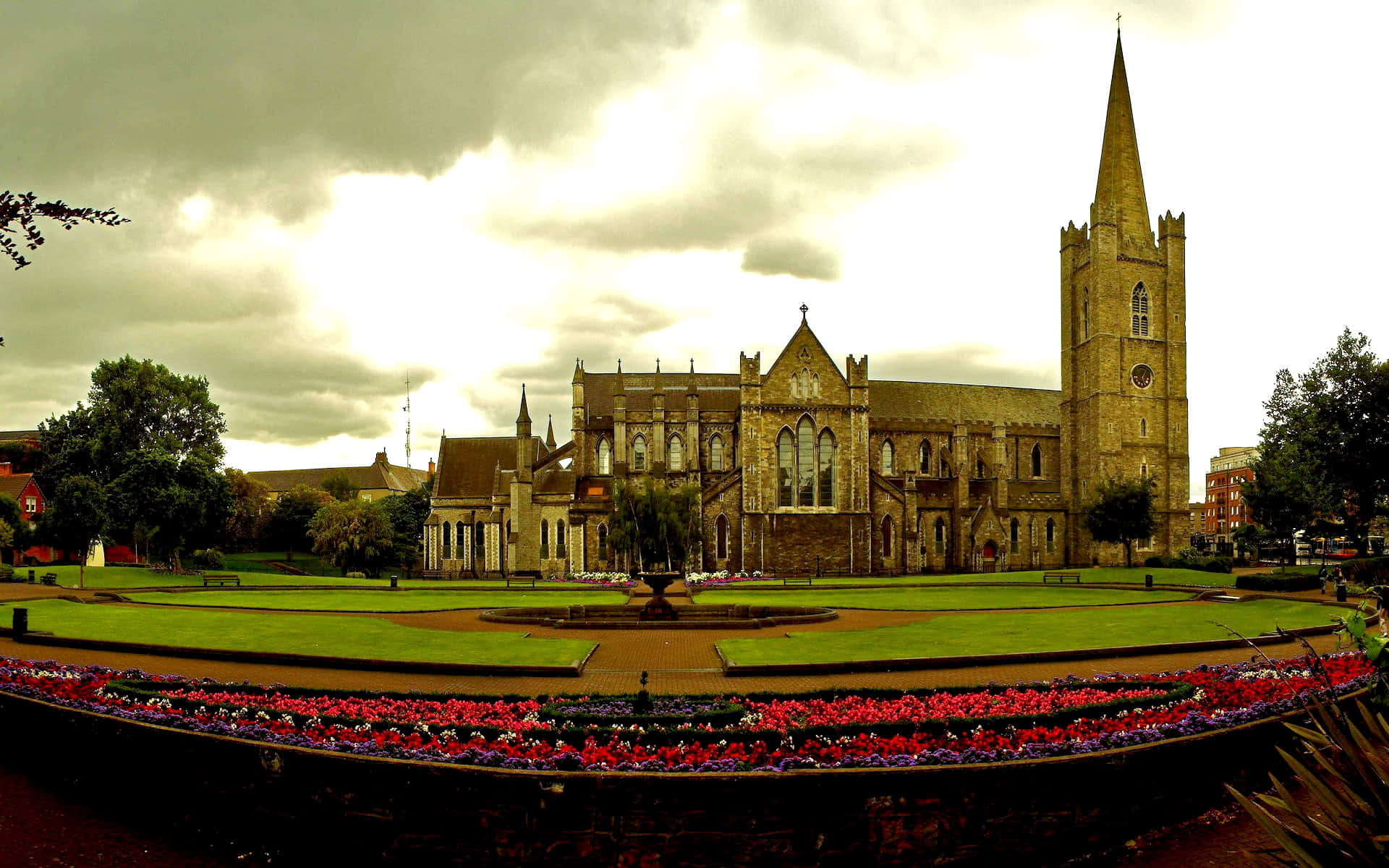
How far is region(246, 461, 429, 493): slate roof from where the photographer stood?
14150 cm

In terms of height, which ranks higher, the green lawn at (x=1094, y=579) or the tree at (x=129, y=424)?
the tree at (x=129, y=424)

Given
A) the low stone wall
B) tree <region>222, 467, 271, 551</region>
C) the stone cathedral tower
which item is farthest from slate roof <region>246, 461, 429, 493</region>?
the low stone wall

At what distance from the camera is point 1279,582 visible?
40000mm

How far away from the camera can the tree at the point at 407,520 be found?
270 feet

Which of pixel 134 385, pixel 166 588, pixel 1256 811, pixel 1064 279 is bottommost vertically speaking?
pixel 166 588

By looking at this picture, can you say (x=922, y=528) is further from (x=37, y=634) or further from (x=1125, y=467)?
(x=37, y=634)

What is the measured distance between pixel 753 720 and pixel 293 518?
A: 92.1m

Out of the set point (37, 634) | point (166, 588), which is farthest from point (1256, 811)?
point (166, 588)

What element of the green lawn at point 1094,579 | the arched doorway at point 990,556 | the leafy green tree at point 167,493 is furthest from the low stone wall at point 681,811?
the arched doorway at point 990,556

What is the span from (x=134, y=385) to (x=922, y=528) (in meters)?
63.1

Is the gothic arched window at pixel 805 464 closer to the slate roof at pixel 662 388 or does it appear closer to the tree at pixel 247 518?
the slate roof at pixel 662 388

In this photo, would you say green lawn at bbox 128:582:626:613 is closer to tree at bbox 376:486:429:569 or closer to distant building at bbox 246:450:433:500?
tree at bbox 376:486:429:569

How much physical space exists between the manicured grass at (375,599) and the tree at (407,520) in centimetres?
3111

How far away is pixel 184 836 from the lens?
10.9 meters
